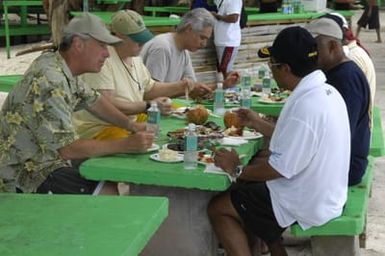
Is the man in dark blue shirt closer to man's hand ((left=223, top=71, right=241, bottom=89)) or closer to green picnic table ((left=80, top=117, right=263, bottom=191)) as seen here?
green picnic table ((left=80, top=117, right=263, bottom=191))

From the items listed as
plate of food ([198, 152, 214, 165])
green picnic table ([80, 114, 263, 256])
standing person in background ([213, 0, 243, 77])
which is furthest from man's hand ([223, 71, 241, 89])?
standing person in background ([213, 0, 243, 77])

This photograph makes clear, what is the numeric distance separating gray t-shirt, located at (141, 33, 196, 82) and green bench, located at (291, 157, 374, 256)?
218cm

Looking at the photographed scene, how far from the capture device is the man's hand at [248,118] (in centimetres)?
437

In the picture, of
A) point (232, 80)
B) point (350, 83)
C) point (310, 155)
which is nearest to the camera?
point (310, 155)

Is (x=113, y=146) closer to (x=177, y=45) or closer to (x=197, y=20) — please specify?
(x=197, y=20)

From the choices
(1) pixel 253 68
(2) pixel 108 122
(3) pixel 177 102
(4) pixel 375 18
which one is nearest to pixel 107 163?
(2) pixel 108 122

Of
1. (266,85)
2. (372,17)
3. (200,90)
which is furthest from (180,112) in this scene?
(372,17)

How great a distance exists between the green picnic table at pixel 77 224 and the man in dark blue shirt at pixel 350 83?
1584mm

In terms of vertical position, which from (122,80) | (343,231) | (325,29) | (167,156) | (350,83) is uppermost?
(325,29)

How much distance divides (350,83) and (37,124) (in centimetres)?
169

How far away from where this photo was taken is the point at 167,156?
3.81m

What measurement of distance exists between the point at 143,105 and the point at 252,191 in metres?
1.26

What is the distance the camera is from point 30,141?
12.1ft

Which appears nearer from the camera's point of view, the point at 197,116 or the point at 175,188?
the point at 175,188
